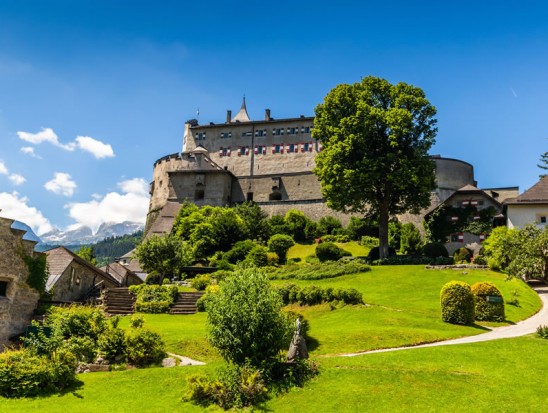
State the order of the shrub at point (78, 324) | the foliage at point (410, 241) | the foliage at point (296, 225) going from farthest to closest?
1. the foliage at point (296, 225)
2. the foliage at point (410, 241)
3. the shrub at point (78, 324)

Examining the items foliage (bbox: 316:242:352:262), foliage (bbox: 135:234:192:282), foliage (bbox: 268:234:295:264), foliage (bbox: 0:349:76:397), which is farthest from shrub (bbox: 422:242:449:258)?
foliage (bbox: 0:349:76:397)

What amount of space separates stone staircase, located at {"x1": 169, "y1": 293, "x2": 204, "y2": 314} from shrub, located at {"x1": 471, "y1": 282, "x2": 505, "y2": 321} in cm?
1750

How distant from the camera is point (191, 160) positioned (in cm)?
8662

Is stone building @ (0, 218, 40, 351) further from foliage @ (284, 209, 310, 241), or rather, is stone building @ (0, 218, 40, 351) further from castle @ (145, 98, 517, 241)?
castle @ (145, 98, 517, 241)

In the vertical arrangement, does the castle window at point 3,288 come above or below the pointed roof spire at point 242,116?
below

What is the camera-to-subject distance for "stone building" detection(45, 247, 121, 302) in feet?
109

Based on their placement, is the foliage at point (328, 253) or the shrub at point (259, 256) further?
the shrub at point (259, 256)

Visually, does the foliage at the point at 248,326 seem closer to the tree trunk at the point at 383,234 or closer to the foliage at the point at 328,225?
the tree trunk at the point at 383,234

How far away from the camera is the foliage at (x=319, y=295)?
2997 centimetres

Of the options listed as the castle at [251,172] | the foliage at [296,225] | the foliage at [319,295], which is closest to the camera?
the foliage at [319,295]

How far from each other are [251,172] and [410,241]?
126 feet

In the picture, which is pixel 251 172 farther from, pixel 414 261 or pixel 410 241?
pixel 414 261

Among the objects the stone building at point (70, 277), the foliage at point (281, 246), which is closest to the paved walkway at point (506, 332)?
the stone building at point (70, 277)

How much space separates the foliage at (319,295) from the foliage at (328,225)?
38426 millimetres
